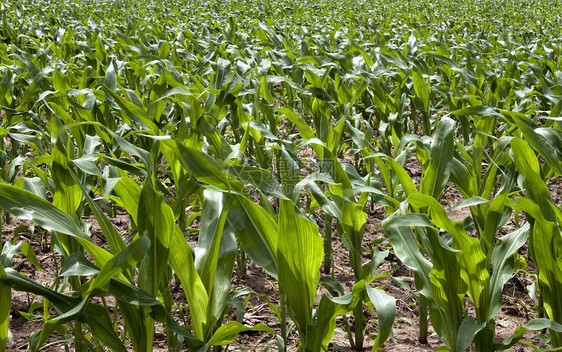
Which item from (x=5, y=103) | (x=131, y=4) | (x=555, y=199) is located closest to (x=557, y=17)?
(x=131, y=4)

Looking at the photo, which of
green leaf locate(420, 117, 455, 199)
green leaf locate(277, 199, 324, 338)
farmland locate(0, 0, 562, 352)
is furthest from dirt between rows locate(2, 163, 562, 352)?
green leaf locate(277, 199, 324, 338)

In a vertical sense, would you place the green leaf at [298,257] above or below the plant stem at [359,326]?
above

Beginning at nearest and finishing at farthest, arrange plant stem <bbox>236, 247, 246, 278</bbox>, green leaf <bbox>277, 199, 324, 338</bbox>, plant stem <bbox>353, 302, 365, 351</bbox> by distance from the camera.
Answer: green leaf <bbox>277, 199, 324, 338</bbox>, plant stem <bbox>353, 302, 365, 351</bbox>, plant stem <bbox>236, 247, 246, 278</bbox>

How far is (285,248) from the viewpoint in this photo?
1337 mm

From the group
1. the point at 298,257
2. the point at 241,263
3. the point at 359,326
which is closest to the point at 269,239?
the point at 298,257

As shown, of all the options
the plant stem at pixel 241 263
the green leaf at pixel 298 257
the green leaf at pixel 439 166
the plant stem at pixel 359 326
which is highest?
the green leaf at pixel 439 166

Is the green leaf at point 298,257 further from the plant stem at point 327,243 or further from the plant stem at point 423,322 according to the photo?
the plant stem at point 327,243

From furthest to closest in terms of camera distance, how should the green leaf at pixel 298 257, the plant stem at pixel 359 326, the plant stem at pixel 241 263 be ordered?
1. the plant stem at pixel 241 263
2. the plant stem at pixel 359 326
3. the green leaf at pixel 298 257

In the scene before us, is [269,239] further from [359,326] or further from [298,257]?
[359,326]

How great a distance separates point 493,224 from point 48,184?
1374 millimetres

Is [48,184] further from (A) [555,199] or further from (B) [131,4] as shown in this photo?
(B) [131,4]

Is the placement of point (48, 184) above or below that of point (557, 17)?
below

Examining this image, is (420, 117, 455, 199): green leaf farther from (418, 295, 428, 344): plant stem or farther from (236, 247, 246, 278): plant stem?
(236, 247, 246, 278): plant stem

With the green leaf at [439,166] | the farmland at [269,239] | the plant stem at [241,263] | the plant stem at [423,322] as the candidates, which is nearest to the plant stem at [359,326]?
the farmland at [269,239]
